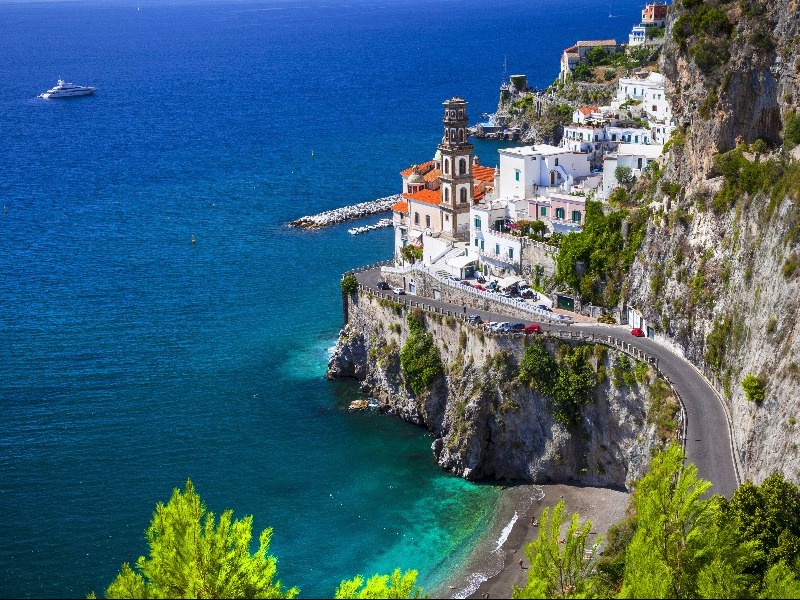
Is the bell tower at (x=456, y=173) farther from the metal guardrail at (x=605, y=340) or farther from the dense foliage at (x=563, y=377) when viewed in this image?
the dense foliage at (x=563, y=377)

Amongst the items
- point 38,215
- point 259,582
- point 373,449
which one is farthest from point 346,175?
point 259,582

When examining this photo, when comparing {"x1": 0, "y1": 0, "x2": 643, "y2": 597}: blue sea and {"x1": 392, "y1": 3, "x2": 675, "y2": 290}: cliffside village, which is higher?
{"x1": 392, "y1": 3, "x2": 675, "y2": 290}: cliffside village

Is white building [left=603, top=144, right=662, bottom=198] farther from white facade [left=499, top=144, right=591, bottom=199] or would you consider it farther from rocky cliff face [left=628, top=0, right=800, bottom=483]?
rocky cliff face [left=628, top=0, right=800, bottom=483]

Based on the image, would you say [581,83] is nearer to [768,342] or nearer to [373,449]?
[373,449]

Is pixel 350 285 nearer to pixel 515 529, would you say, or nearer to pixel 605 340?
pixel 605 340

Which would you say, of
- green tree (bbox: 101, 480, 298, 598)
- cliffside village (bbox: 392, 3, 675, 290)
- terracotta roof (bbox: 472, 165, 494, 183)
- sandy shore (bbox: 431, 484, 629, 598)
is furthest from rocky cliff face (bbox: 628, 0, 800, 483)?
green tree (bbox: 101, 480, 298, 598)

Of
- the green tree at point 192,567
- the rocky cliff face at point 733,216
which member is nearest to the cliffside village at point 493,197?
the rocky cliff face at point 733,216
